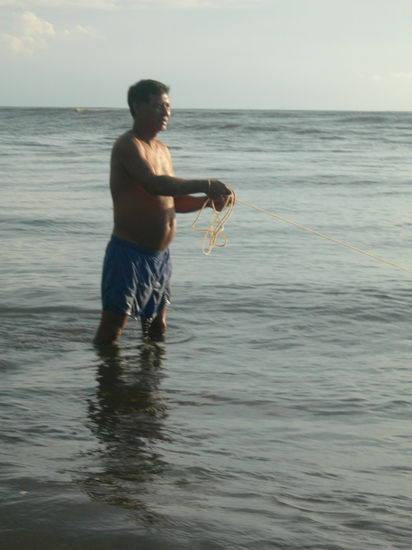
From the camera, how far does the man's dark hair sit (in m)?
4.34

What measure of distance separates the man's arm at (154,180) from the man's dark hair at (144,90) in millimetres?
249

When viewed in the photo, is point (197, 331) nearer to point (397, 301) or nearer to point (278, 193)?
point (397, 301)

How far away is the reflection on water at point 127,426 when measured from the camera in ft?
9.58

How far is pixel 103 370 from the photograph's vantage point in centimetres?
446

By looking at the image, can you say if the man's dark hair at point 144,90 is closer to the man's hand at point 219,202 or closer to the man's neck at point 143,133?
the man's neck at point 143,133

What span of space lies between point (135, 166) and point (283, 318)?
6.51 feet

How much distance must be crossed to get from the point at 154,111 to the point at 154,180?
443mm

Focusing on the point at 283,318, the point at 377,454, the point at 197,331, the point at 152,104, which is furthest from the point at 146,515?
the point at 283,318

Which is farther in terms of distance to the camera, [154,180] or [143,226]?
[143,226]

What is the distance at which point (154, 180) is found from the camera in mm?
4164

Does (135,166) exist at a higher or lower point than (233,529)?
higher

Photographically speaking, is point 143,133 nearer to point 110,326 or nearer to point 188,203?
point 188,203

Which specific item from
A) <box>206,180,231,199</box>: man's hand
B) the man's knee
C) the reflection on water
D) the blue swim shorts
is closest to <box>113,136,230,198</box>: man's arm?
<box>206,180,231,199</box>: man's hand

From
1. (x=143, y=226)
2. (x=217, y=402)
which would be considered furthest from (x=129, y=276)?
(x=217, y=402)
